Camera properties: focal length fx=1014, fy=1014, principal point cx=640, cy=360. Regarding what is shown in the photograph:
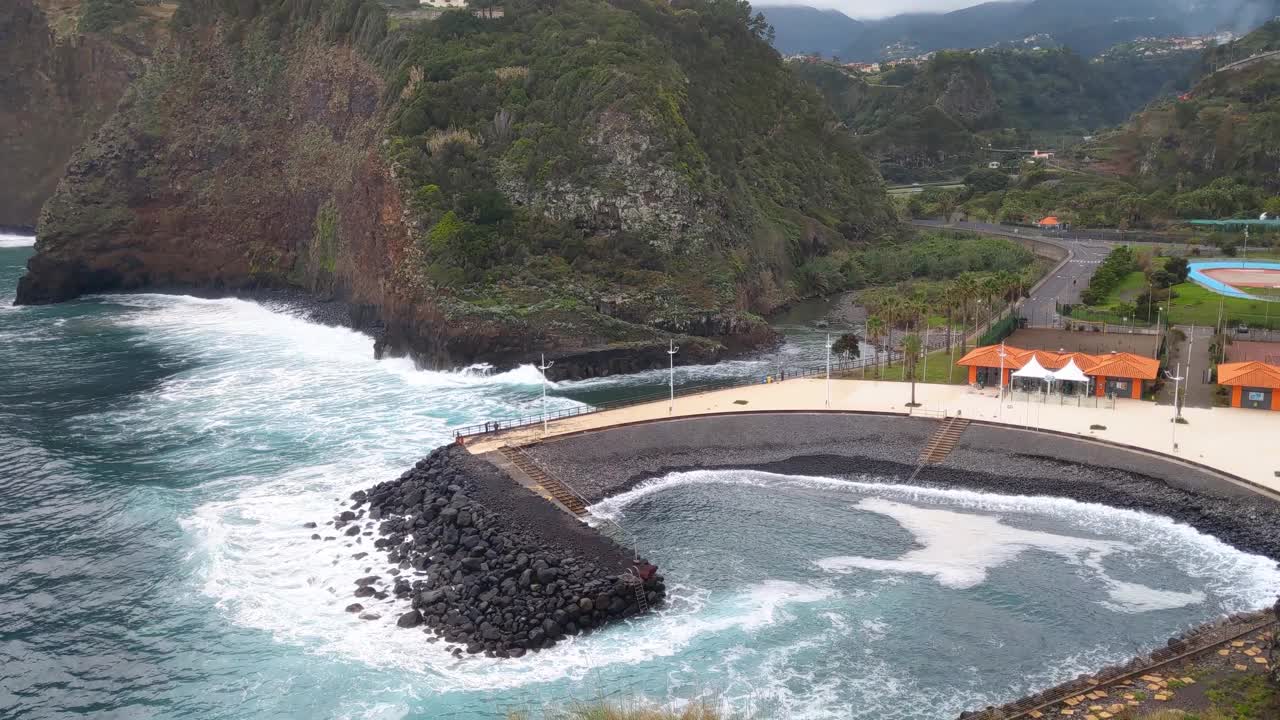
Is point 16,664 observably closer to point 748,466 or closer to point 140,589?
point 140,589

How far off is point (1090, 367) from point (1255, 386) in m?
7.95

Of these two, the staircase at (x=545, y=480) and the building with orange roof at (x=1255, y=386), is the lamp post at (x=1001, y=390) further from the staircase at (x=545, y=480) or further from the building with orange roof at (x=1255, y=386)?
the staircase at (x=545, y=480)

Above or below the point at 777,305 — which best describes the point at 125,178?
above

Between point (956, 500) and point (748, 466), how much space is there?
1067 cm

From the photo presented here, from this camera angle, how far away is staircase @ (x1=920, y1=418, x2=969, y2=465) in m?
50.8

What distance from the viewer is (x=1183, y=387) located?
2250 inches

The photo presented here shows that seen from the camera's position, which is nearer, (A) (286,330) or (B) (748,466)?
(B) (748,466)

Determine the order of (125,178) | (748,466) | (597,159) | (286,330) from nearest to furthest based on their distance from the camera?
(748,466)
(597,159)
(286,330)
(125,178)

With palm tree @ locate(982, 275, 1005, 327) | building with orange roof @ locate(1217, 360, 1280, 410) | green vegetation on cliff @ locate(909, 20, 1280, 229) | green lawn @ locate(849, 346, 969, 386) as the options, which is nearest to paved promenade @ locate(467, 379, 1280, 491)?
building with orange roof @ locate(1217, 360, 1280, 410)

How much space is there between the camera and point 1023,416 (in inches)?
2103

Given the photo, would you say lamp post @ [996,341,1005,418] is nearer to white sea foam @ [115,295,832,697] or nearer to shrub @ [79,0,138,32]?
white sea foam @ [115,295,832,697]

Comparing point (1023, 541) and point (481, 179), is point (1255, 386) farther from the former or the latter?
point (481, 179)

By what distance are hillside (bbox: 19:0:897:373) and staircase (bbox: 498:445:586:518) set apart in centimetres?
2419

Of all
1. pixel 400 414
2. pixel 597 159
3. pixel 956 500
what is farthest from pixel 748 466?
pixel 597 159
